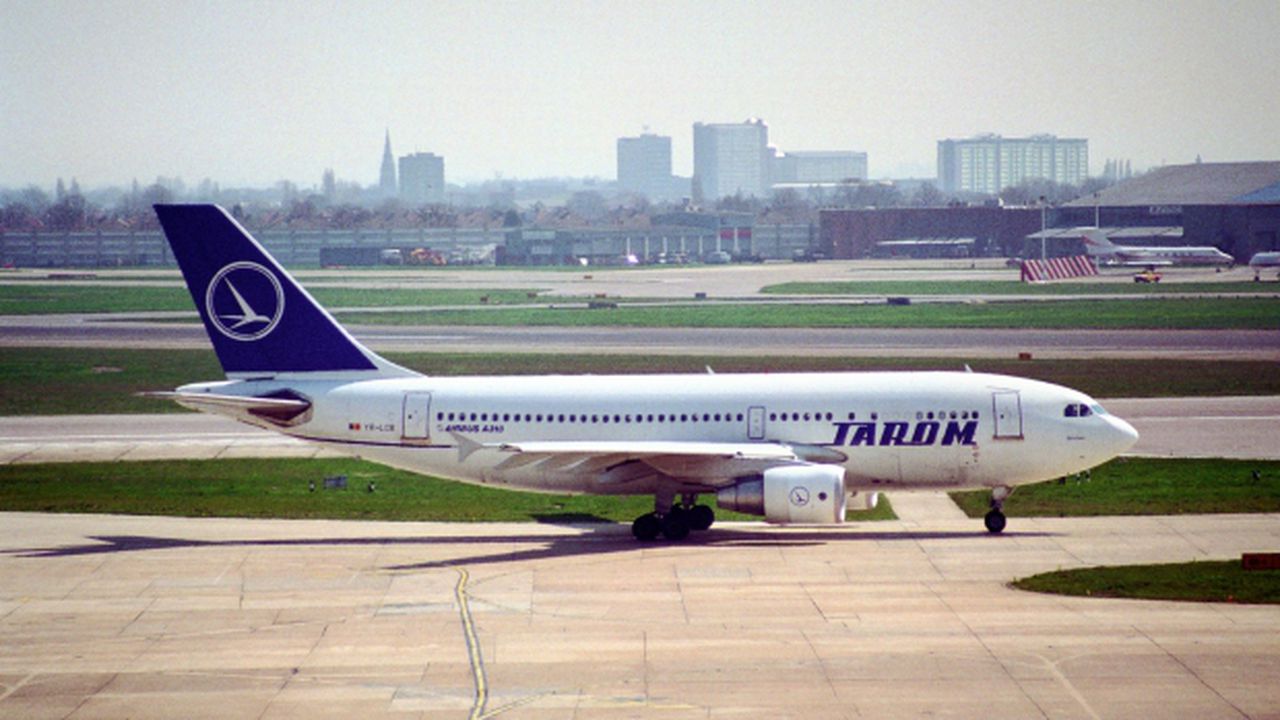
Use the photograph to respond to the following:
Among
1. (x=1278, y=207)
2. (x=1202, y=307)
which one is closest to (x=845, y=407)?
(x=1202, y=307)

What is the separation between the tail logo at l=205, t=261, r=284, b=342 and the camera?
4450 centimetres

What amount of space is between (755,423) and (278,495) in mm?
16520

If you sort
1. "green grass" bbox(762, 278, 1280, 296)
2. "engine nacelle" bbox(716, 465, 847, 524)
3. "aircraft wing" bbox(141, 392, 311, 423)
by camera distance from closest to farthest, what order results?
"engine nacelle" bbox(716, 465, 847, 524)
"aircraft wing" bbox(141, 392, 311, 423)
"green grass" bbox(762, 278, 1280, 296)

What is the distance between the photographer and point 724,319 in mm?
113250

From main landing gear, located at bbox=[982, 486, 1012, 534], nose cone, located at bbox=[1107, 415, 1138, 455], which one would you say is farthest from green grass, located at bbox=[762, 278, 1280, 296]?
main landing gear, located at bbox=[982, 486, 1012, 534]

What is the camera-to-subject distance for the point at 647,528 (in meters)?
41.8

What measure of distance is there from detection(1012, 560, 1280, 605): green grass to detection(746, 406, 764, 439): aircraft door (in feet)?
30.3

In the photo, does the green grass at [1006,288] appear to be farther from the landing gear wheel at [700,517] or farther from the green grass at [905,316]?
the landing gear wheel at [700,517]

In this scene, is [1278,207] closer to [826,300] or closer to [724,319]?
[826,300]

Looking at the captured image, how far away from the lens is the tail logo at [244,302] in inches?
1752

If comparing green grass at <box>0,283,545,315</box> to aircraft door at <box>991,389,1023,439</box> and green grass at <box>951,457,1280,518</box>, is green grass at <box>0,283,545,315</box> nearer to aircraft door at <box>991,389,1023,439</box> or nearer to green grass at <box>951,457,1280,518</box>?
green grass at <box>951,457,1280,518</box>

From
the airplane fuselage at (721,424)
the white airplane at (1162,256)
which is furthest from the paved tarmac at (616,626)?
the white airplane at (1162,256)

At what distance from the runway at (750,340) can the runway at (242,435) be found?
20.4 metres

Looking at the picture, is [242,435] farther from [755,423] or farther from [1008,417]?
[1008,417]
